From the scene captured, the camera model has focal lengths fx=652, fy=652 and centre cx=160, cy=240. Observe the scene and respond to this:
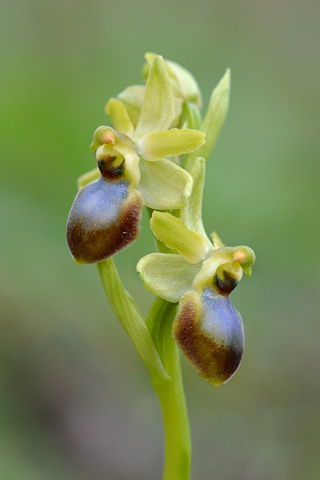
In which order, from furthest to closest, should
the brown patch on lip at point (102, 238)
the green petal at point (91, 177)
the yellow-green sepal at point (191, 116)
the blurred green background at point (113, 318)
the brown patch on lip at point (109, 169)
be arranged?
1. the blurred green background at point (113, 318)
2. the yellow-green sepal at point (191, 116)
3. the green petal at point (91, 177)
4. the brown patch on lip at point (109, 169)
5. the brown patch on lip at point (102, 238)

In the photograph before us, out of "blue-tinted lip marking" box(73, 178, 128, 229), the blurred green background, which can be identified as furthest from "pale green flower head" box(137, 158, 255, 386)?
the blurred green background

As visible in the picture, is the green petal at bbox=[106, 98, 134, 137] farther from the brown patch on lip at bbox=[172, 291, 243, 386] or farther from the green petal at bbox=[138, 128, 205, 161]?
the brown patch on lip at bbox=[172, 291, 243, 386]

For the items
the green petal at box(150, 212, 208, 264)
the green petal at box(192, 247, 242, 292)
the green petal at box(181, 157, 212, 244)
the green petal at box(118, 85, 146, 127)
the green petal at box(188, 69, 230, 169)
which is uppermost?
the green petal at box(118, 85, 146, 127)

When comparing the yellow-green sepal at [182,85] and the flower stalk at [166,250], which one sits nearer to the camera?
the flower stalk at [166,250]

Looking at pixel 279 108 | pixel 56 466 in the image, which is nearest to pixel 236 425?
pixel 56 466

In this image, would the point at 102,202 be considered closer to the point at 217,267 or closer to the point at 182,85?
the point at 217,267

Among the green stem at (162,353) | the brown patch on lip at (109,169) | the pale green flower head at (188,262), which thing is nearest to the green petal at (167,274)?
the pale green flower head at (188,262)

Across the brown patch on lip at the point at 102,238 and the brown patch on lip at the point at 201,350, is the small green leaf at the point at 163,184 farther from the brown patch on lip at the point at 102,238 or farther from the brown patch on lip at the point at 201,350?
the brown patch on lip at the point at 201,350
